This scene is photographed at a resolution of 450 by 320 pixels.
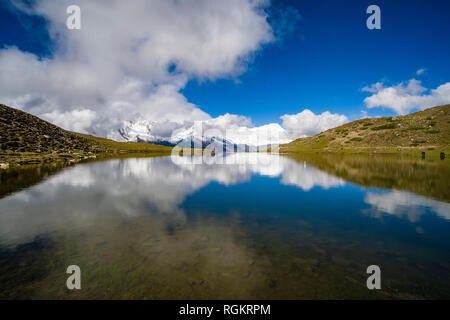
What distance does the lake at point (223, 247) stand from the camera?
8195 mm

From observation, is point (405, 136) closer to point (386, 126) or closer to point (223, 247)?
point (386, 126)

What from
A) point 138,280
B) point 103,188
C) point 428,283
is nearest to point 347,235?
point 428,283

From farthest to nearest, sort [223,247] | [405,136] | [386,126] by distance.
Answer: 1. [386,126]
2. [405,136]
3. [223,247]

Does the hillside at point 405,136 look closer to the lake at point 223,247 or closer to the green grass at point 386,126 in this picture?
the green grass at point 386,126

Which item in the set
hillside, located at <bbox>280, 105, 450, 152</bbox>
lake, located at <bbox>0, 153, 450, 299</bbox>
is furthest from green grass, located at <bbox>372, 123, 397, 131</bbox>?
lake, located at <bbox>0, 153, 450, 299</bbox>

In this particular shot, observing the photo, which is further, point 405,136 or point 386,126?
point 386,126

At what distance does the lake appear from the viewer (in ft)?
26.9

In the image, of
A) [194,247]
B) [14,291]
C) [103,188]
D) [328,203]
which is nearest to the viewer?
[14,291]

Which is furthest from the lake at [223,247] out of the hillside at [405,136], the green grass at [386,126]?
the green grass at [386,126]

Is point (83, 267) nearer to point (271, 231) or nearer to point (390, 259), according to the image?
point (271, 231)

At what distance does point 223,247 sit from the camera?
1166 centimetres

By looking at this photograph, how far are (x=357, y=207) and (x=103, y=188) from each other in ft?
104

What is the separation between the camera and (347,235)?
1347 cm

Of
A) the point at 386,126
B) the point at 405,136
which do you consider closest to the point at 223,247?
the point at 405,136
